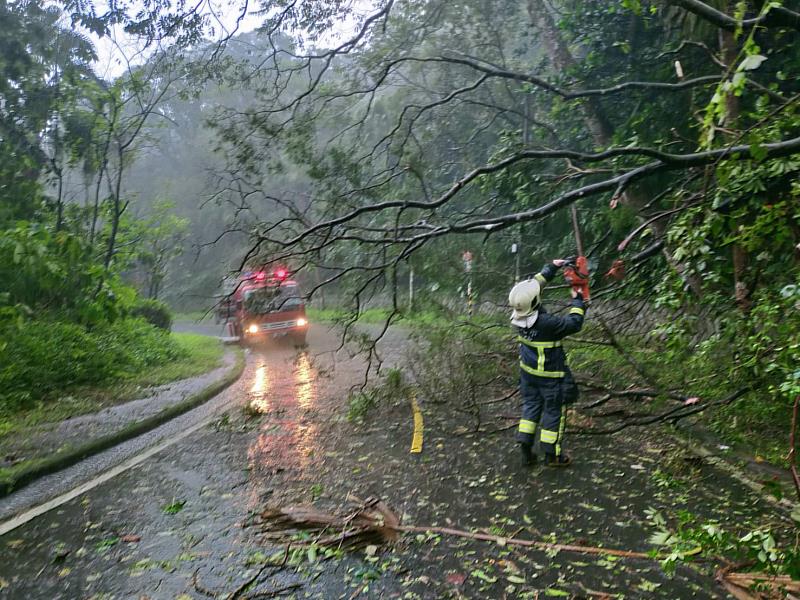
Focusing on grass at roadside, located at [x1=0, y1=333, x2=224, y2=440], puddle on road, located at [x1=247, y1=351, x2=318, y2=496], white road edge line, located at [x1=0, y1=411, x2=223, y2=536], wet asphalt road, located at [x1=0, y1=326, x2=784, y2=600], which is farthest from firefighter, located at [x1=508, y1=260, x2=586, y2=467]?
grass at roadside, located at [x1=0, y1=333, x2=224, y2=440]

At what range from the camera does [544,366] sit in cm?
639

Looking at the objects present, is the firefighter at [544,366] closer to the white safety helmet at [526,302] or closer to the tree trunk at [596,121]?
the white safety helmet at [526,302]

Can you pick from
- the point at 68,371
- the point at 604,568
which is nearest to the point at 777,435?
the point at 604,568

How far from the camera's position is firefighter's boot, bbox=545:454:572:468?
20.9ft

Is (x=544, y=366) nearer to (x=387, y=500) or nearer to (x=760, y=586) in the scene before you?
(x=387, y=500)

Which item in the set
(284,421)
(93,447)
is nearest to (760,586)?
(284,421)

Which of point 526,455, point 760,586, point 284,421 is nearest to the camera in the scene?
point 760,586

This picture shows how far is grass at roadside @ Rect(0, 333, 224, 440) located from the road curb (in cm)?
114

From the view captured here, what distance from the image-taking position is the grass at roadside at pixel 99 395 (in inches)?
368

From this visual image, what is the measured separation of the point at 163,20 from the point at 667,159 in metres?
9.27

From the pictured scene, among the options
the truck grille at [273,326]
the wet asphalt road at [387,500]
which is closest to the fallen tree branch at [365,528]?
the wet asphalt road at [387,500]

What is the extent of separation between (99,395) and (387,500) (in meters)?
7.64

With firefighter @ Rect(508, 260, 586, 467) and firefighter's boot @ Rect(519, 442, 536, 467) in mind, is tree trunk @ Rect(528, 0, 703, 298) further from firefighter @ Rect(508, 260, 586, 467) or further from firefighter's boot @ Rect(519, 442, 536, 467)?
firefighter's boot @ Rect(519, 442, 536, 467)

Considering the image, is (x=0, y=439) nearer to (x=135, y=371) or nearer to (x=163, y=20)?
(x=135, y=371)
